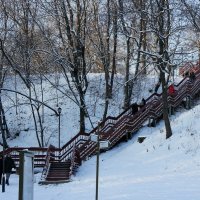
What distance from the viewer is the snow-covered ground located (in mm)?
17141

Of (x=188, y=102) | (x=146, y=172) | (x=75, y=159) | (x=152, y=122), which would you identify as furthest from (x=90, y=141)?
(x=188, y=102)

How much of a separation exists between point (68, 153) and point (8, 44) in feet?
49.6

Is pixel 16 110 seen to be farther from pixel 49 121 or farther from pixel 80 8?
pixel 80 8

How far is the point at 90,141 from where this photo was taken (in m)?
30.1

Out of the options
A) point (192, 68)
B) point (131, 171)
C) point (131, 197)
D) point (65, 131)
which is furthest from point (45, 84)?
point (131, 197)

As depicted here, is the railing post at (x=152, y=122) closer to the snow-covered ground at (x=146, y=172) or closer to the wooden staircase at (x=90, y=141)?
the wooden staircase at (x=90, y=141)

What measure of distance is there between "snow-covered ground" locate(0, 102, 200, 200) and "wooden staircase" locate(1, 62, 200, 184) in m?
0.59

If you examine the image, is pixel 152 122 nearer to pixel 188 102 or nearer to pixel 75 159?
pixel 188 102

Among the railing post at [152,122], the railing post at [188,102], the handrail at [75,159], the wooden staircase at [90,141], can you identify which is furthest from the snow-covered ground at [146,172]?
the railing post at [188,102]

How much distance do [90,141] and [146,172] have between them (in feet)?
26.8

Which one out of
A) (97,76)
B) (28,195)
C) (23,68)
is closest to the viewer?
(28,195)

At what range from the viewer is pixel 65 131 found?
3788 centimetres

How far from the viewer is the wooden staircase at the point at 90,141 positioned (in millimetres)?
26036

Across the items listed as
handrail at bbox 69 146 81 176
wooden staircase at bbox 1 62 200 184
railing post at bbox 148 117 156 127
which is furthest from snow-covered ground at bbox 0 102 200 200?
wooden staircase at bbox 1 62 200 184
